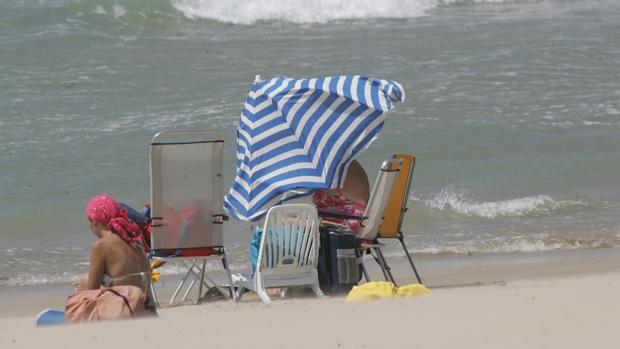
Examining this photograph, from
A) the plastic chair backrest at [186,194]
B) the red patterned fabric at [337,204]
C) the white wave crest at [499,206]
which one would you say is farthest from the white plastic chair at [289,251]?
the white wave crest at [499,206]

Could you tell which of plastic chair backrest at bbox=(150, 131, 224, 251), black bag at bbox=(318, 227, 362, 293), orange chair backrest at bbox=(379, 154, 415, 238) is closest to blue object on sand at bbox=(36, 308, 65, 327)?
plastic chair backrest at bbox=(150, 131, 224, 251)

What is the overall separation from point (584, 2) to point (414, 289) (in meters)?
19.4

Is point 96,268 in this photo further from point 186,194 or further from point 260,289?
point 260,289

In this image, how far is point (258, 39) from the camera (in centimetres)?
2100

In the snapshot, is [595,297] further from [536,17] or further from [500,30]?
[536,17]

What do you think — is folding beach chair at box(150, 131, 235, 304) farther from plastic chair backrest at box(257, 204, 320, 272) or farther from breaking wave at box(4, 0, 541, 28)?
breaking wave at box(4, 0, 541, 28)

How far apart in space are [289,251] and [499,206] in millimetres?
4980

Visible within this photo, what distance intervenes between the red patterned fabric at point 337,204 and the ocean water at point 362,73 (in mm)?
2323

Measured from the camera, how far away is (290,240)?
7.44 meters

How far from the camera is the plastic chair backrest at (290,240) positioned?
7.39 meters

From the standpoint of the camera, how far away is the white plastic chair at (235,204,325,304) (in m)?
7.39

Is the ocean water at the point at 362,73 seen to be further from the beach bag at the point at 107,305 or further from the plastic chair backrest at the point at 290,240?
the beach bag at the point at 107,305

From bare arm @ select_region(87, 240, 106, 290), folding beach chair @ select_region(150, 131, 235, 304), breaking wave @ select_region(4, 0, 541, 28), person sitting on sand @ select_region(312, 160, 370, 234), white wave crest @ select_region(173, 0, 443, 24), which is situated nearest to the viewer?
bare arm @ select_region(87, 240, 106, 290)

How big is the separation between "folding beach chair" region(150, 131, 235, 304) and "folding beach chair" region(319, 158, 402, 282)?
78 centimetres
